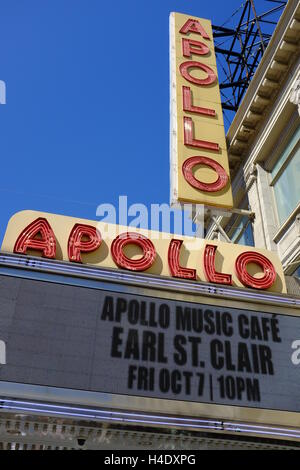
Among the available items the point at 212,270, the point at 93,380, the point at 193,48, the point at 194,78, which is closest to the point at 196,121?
the point at 194,78

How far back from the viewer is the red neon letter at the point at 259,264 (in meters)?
9.80

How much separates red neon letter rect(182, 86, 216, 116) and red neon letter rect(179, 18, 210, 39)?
4.13m

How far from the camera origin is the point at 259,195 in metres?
16.0

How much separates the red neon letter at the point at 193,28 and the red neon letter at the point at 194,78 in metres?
2.19

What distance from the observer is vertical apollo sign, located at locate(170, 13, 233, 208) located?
46.3 ft

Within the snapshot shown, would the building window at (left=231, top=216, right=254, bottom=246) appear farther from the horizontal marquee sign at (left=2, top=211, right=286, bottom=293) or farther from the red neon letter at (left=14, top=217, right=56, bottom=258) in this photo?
the red neon letter at (left=14, top=217, right=56, bottom=258)

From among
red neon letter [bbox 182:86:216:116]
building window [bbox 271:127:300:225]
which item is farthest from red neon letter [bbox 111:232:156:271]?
red neon letter [bbox 182:86:216:116]

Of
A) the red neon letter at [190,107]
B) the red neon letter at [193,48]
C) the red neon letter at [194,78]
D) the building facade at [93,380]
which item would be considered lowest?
the building facade at [93,380]

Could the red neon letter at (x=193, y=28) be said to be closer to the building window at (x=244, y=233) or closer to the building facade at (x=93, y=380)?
the building window at (x=244, y=233)

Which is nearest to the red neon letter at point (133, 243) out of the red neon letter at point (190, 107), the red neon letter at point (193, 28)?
the red neon letter at point (190, 107)

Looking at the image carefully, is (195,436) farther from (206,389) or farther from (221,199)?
(221,199)

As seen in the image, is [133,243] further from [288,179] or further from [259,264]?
[288,179]

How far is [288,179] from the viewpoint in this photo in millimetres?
14945

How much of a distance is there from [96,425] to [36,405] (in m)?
1.04
